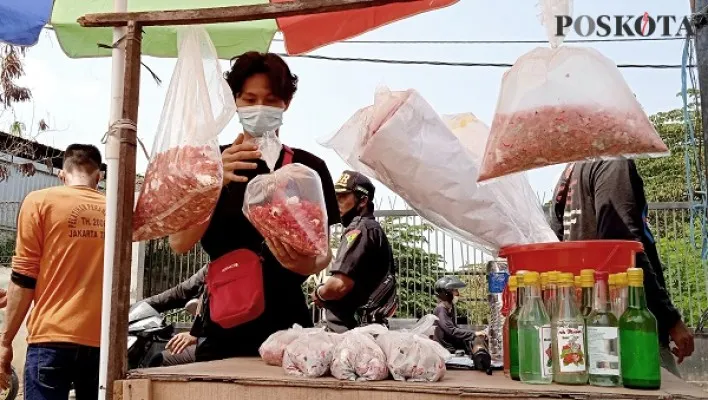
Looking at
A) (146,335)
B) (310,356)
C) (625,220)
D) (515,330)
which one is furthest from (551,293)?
(146,335)

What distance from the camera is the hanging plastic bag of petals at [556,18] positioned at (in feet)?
5.24

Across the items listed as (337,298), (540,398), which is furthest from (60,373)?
(540,398)

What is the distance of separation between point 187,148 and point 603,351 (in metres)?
1.07

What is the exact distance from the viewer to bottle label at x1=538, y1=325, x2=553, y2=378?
1206mm

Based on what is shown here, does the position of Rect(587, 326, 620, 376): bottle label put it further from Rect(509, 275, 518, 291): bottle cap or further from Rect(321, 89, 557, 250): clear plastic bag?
Rect(321, 89, 557, 250): clear plastic bag

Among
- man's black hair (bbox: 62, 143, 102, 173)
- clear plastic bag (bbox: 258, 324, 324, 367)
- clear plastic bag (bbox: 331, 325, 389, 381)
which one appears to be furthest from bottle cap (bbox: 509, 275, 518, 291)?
man's black hair (bbox: 62, 143, 102, 173)

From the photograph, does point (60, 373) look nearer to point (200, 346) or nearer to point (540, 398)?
point (200, 346)

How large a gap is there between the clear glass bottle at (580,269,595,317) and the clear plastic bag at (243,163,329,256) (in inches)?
28.9

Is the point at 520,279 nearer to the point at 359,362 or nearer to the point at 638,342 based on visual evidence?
the point at 638,342

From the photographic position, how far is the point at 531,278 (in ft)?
4.21

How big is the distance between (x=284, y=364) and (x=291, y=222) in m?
0.45

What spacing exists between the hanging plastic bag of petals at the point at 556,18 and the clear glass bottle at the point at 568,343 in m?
0.70

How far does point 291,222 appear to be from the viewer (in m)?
1.69

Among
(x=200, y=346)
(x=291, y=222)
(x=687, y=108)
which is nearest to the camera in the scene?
(x=291, y=222)
